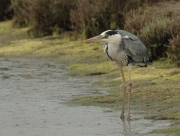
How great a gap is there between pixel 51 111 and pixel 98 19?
6.23 metres

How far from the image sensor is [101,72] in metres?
12.2

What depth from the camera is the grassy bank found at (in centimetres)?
898

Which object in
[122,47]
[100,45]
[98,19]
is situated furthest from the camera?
[98,19]

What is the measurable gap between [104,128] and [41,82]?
4.00 m

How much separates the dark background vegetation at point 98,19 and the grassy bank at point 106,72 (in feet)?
1.04

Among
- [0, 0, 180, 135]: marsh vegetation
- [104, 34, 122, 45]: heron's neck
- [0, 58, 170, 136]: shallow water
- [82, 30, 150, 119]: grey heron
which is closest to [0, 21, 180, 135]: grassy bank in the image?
[0, 0, 180, 135]: marsh vegetation

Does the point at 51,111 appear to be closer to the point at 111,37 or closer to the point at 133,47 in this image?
the point at 111,37

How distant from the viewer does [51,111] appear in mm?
8961

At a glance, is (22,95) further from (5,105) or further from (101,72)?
(101,72)

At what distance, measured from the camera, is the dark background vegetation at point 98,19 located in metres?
12.4

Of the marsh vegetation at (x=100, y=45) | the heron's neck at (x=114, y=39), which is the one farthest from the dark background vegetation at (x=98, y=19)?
the heron's neck at (x=114, y=39)

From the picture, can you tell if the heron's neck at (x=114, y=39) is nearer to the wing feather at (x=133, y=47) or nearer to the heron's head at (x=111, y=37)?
the heron's head at (x=111, y=37)

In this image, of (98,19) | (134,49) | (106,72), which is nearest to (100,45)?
(98,19)

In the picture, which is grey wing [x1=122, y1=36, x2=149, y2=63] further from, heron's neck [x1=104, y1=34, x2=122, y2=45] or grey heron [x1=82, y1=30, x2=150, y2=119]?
heron's neck [x1=104, y1=34, x2=122, y2=45]
